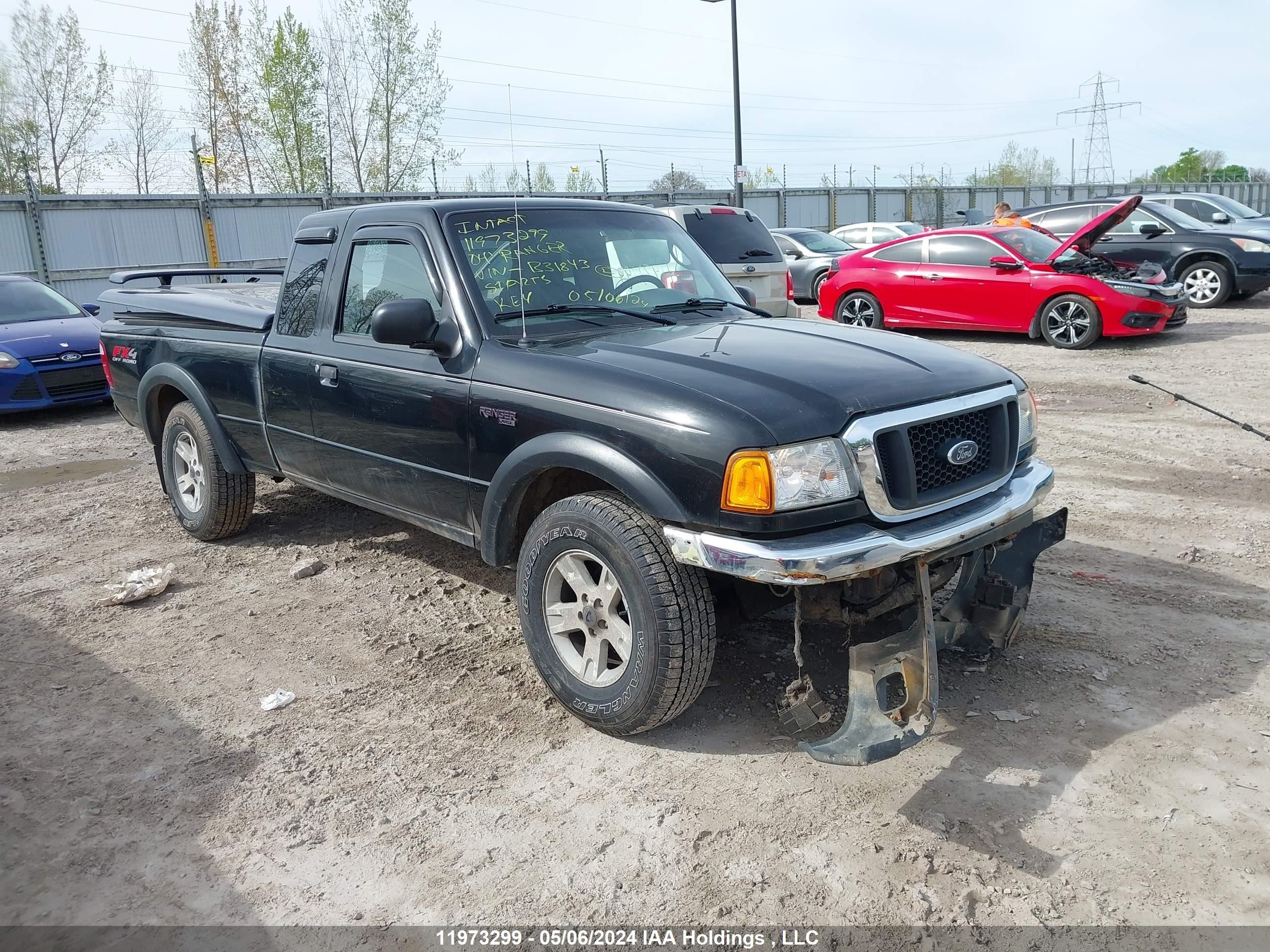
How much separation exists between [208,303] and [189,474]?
1.12m

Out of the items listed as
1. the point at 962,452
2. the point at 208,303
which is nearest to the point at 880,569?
the point at 962,452

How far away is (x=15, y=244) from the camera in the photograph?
55.1 feet

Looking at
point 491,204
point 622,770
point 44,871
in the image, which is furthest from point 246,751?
point 491,204

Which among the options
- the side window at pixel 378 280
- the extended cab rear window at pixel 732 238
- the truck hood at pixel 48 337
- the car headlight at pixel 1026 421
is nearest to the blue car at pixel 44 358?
the truck hood at pixel 48 337

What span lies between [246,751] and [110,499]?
14.0 feet

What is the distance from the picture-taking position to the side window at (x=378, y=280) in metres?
4.20

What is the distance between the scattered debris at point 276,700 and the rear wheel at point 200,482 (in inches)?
80.4

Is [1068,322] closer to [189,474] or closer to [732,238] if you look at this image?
[732,238]

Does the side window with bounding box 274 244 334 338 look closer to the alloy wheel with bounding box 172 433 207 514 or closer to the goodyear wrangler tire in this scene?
the alloy wheel with bounding box 172 433 207 514

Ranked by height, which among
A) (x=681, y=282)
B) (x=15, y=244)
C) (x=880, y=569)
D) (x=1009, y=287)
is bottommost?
(x=880, y=569)

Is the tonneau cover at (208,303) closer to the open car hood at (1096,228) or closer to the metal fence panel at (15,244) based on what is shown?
the open car hood at (1096,228)

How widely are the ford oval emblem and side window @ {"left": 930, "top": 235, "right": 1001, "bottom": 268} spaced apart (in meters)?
9.87

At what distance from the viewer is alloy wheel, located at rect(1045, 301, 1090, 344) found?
11.6m

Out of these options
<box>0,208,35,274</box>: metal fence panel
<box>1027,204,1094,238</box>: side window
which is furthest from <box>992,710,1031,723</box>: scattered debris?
<box>0,208,35,274</box>: metal fence panel
